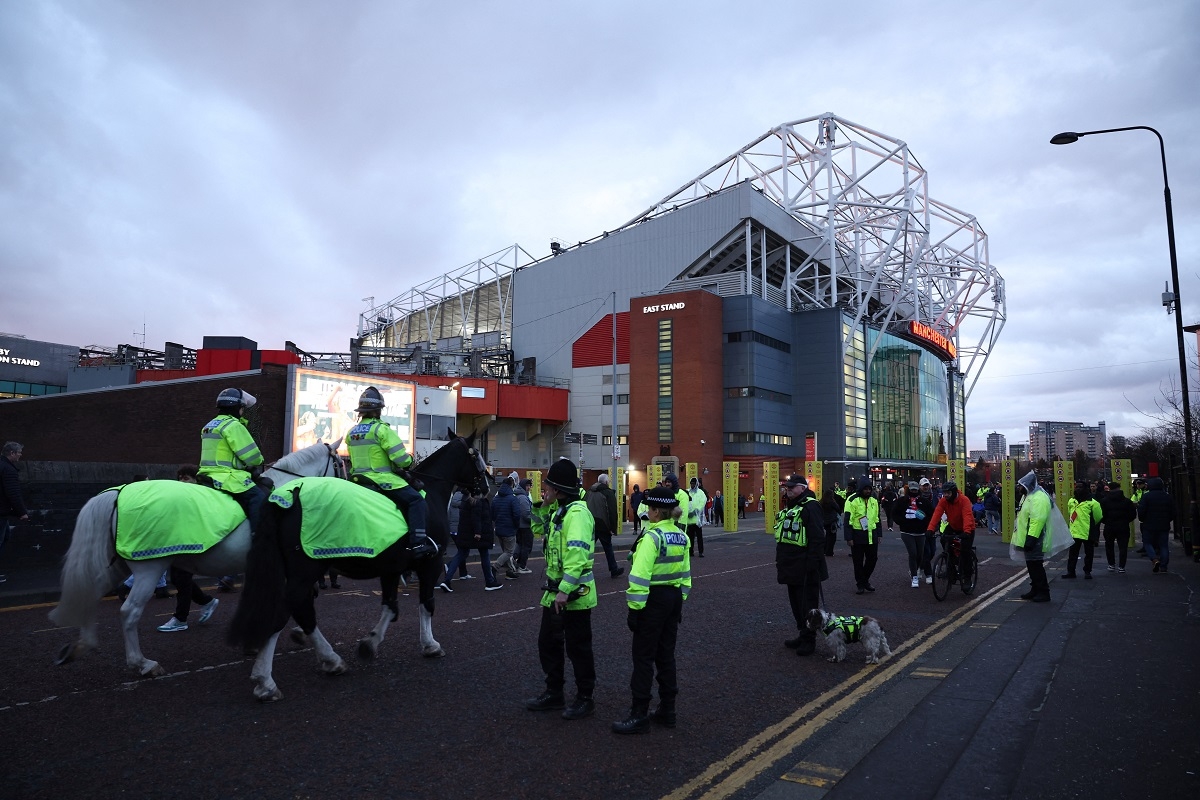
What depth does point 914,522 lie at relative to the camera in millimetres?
12547

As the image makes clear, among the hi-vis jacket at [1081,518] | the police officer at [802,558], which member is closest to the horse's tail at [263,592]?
the police officer at [802,558]

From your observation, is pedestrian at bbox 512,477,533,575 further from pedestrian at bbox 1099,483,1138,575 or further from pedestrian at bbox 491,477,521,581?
pedestrian at bbox 1099,483,1138,575

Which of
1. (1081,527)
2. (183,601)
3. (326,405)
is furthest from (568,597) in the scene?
(326,405)

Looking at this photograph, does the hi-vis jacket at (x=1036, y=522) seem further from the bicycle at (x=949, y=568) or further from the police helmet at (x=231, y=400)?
the police helmet at (x=231, y=400)

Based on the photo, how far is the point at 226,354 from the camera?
5194 centimetres

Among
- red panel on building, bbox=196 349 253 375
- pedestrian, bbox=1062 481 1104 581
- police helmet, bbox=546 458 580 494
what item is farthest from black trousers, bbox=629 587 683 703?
red panel on building, bbox=196 349 253 375

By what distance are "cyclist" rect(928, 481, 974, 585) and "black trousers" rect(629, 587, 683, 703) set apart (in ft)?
27.0

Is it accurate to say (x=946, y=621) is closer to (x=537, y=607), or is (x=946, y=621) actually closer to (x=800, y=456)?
(x=537, y=607)

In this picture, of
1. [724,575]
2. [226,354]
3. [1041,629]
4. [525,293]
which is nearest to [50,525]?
[724,575]

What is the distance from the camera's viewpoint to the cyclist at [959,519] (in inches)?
461

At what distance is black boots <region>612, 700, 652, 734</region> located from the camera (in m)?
4.97

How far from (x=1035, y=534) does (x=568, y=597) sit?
892 cm

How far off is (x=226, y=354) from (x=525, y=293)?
25.0m

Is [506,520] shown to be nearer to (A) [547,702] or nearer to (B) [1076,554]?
(A) [547,702]
